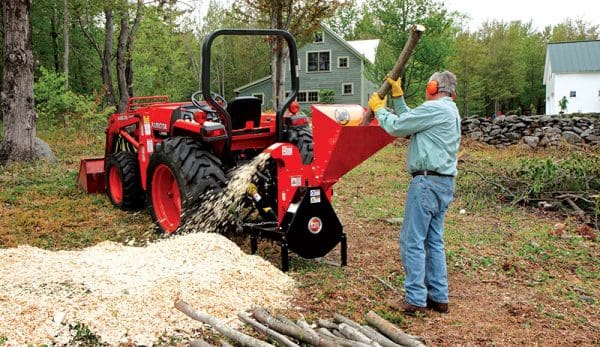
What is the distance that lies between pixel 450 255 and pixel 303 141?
6.28 ft

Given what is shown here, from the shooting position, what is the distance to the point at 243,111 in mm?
5875

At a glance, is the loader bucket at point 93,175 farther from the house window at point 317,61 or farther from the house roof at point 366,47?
the house roof at point 366,47

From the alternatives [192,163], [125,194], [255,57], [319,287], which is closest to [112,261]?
[192,163]

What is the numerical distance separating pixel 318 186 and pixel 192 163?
4.25 feet

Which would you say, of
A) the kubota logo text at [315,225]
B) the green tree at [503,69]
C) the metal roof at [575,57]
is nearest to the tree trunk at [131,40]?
the kubota logo text at [315,225]

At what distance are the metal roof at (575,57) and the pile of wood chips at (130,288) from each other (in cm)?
3202

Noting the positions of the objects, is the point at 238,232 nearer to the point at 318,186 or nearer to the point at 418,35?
the point at 318,186

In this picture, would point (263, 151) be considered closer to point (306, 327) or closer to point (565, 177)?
point (306, 327)

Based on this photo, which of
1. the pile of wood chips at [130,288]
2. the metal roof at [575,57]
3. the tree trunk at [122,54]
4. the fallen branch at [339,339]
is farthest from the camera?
the metal roof at [575,57]

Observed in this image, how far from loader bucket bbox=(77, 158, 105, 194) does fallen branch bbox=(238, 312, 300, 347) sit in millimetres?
5140

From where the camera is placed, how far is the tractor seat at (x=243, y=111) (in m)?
5.77

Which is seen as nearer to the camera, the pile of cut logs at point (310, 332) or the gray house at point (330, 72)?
the pile of cut logs at point (310, 332)

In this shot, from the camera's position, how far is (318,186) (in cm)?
491

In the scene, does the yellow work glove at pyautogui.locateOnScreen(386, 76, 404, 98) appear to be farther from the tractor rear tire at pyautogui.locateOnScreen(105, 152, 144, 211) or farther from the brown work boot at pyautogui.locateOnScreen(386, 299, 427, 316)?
the tractor rear tire at pyautogui.locateOnScreen(105, 152, 144, 211)
